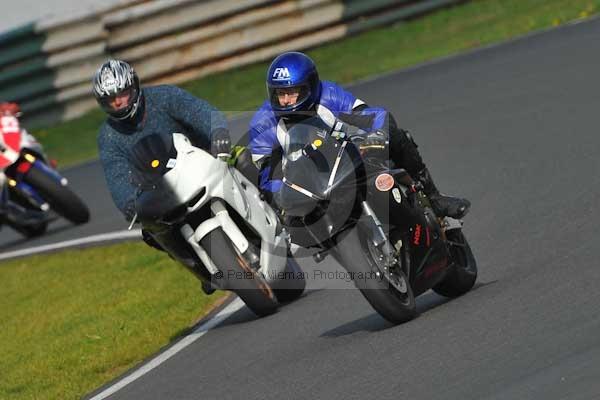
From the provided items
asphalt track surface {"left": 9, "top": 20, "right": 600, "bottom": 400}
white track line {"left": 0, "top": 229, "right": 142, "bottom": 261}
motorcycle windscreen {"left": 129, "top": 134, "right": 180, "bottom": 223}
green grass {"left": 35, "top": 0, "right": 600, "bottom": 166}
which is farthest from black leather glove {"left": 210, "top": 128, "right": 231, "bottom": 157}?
green grass {"left": 35, "top": 0, "right": 600, "bottom": 166}

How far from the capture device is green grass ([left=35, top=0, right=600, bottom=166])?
18203 millimetres

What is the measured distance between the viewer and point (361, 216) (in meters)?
7.34

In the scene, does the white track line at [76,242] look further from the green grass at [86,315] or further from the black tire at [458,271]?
the black tire at [458,271]

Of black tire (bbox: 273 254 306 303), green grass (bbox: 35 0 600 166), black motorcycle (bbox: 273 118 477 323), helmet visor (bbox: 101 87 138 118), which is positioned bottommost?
green grass (bbox: 35 0 600 166)

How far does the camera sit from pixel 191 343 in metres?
8.77

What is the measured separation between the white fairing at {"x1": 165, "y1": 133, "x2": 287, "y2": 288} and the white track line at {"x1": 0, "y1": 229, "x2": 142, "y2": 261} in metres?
4.07

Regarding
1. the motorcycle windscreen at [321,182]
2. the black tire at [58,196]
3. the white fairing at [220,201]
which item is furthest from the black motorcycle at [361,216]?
the black tire at [58,196]

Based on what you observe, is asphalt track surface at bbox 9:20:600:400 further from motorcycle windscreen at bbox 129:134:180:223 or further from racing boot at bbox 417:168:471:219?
motorcycle windscreen at bbox 129:134:180:223

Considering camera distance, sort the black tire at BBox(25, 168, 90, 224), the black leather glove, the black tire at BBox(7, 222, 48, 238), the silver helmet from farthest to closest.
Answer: the black tire at BBox(7, 222, 48, 238), the black tire at BBox(25, 168, 90, 224), the silver helmet, the black leather glove

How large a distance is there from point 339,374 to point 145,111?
10.6 feet

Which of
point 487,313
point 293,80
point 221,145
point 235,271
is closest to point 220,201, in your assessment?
point 221,145

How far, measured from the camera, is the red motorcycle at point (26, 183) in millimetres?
14445

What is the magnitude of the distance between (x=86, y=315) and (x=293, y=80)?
149 inches

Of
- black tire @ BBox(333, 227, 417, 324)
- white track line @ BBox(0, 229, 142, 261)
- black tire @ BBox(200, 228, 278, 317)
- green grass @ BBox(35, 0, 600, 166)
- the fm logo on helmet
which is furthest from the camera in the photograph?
green grass @ BBox(35, 0, 600, 166)
